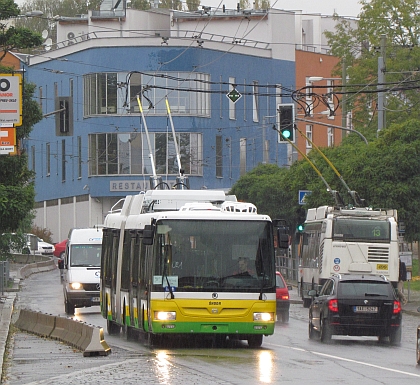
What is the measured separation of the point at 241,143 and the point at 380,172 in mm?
33614

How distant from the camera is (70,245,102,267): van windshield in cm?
3528

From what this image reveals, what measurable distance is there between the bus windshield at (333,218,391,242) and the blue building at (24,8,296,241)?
30292 millimetres

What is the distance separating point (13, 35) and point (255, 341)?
1125cm

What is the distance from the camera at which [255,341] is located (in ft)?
70.7

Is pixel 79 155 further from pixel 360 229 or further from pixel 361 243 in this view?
pixel 361 243

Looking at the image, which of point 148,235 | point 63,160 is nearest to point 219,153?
point 63,160

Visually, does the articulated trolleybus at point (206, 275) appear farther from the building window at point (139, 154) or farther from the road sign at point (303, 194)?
the building window at point (139, 154)

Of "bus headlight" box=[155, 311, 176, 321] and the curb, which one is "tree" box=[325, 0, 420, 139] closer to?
the curb

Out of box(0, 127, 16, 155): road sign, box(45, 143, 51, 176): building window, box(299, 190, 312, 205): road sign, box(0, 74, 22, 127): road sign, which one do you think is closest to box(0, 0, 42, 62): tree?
box(0, 74, 22, 127): road sign

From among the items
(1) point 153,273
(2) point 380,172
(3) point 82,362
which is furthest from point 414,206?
(3) point 82,362

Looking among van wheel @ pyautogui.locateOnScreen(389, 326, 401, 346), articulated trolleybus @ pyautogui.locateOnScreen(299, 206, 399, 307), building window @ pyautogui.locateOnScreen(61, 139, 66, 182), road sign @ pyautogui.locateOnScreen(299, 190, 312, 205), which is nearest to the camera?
van wheel @ pyautogui.locateOnScreen(389, 326, 401, 346)

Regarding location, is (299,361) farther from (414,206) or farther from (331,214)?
(414,206)

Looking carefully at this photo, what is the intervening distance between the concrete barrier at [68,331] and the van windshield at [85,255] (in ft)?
21.6

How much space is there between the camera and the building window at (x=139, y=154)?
2788 inches
